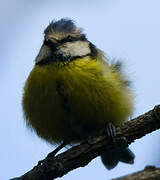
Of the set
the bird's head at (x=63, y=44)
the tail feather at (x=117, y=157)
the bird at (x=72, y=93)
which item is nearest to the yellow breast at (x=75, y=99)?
the bird at (x=72, y=93)

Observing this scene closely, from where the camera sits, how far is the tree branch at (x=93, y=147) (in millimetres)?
3473

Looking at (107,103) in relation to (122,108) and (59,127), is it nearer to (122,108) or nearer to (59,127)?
(122,108)

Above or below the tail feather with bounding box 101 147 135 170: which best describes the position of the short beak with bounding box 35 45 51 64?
above

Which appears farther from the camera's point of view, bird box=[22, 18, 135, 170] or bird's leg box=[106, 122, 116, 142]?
bird box=[22, 18, 135, 170]

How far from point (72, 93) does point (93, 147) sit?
0.59 meters

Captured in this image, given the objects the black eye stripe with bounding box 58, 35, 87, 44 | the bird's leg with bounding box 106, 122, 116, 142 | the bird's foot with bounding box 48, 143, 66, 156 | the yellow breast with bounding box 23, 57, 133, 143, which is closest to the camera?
the bird's leg with bounding box 106, 122, 116, 142

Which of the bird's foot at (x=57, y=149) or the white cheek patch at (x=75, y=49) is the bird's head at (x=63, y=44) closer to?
the white cheek patch at (x=75, y=49)

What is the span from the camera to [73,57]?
421cm

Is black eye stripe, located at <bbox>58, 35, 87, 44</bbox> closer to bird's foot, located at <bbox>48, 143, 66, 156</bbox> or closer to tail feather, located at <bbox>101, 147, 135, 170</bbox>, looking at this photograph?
bird's foot, located at <bbox>48, 143, 66, 156</bbox>

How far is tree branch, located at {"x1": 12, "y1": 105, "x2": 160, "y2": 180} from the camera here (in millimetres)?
3473

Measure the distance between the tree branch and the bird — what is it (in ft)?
0.35

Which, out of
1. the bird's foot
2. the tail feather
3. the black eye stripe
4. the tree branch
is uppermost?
the black eye stripe

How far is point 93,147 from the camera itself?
3623 mm

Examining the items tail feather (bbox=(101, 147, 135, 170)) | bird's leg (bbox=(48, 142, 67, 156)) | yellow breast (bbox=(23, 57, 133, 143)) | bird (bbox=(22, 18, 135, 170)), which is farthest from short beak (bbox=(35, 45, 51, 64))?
tail feather (bbox=(101, 147, 135, 170))
